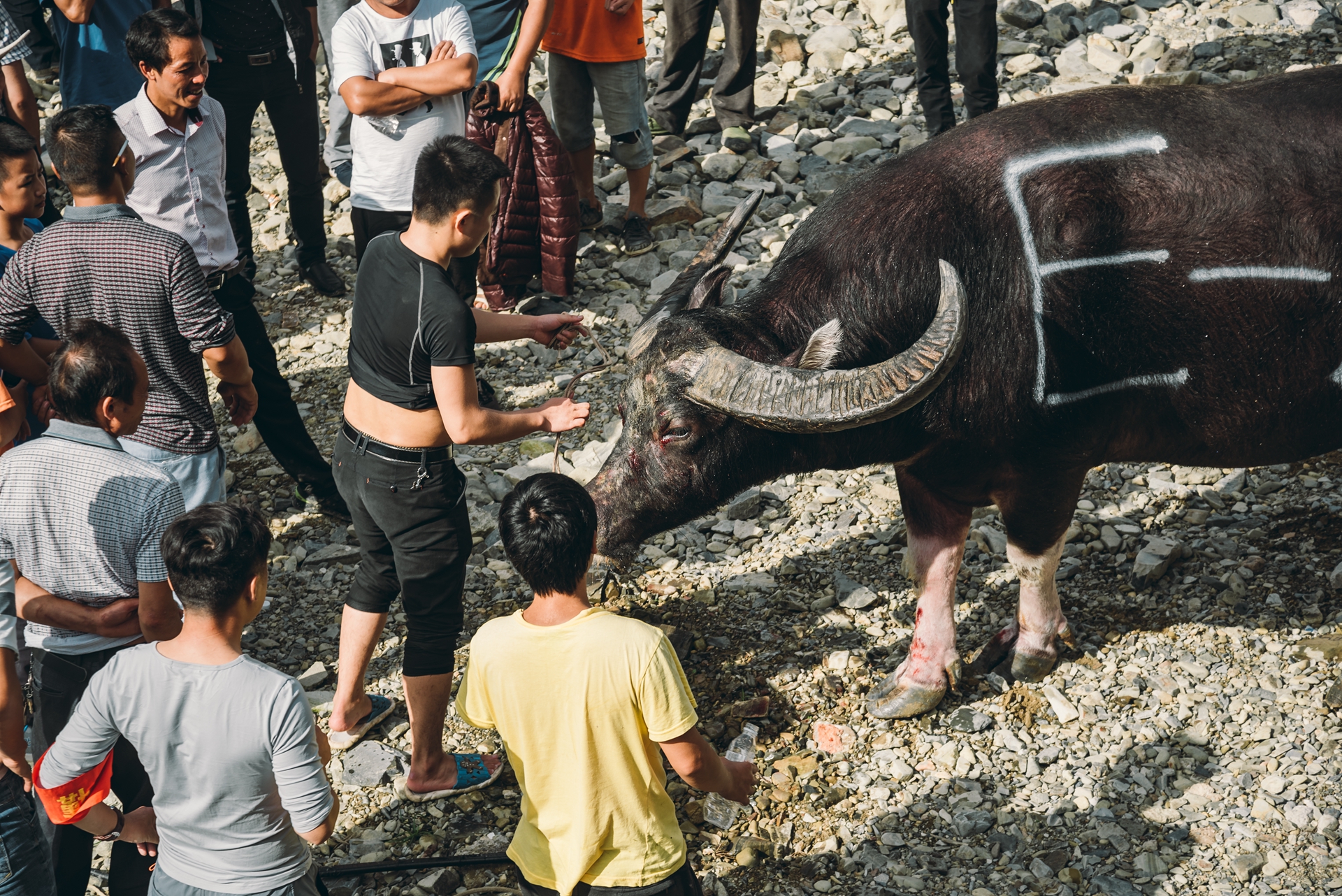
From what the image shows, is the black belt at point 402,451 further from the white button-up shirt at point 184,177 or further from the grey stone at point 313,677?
the white button-up shirt at point 184,177

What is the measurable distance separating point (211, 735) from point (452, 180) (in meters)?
1.79

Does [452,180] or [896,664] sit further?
[896,664]

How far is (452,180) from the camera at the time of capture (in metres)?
3.48

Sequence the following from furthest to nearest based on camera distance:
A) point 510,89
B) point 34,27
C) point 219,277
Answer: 1. point 34,27
2. point 510,89
3. point 219,277

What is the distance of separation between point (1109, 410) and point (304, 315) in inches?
203

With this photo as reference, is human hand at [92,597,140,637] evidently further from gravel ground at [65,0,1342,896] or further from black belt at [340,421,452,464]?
gravel ground at [65,0,1342,896]

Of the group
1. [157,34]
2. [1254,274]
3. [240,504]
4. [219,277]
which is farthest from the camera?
[219,277]

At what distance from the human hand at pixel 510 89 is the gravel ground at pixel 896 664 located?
1.38m

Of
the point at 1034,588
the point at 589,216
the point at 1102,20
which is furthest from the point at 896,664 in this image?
the point at 1102,20

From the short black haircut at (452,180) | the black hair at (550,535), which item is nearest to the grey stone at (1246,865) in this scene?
the black hair at (550,535)

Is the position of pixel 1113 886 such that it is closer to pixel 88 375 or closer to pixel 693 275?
pixel 693 275

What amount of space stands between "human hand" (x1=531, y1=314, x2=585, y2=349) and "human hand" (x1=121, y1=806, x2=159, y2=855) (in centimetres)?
200

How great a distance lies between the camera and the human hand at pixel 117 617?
10.3 feet

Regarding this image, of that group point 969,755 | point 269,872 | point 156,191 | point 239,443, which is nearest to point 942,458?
point 969,755
